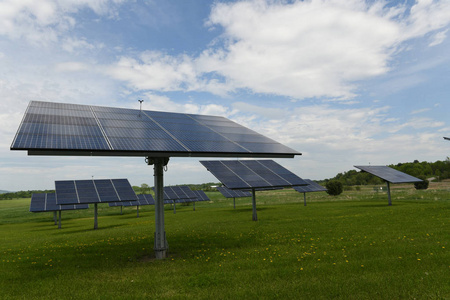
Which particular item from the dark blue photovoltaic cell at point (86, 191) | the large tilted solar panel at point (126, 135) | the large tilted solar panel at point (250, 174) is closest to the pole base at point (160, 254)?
the large tilted solar panel at point (126, 135)

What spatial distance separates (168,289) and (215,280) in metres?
1.44

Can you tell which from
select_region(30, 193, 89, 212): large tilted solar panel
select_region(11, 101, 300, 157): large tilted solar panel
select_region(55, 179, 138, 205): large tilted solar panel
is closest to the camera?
select_region(11, 101, 300, 157): large tilted solar panel

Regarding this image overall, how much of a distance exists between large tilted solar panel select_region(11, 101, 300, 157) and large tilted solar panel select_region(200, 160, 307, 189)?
8363 mm

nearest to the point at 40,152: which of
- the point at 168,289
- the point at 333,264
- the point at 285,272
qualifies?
the point at 168,289

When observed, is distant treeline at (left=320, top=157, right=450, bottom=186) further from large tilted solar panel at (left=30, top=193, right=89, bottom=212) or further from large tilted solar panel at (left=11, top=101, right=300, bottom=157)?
large tilted solar panel at (left=11, top=101, right=300, bottom=157)

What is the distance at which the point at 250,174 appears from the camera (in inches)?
1085

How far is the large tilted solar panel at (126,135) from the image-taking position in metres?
9.64

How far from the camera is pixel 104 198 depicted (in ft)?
99.2

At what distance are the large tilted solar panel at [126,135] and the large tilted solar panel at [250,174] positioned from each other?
836 centimetres

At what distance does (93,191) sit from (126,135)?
2446cm

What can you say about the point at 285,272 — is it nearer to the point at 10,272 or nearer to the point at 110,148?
the point at 110,148

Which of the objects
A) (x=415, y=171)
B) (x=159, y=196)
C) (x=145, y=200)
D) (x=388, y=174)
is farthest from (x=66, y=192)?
(x=415, y=171)

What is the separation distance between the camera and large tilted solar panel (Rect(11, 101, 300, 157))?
964cm

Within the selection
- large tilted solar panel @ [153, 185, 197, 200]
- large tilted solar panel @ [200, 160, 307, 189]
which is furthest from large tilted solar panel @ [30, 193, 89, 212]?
large tilted solar panel @ [200, 160, 307, 189]
